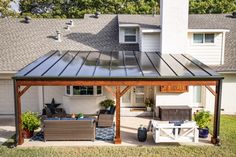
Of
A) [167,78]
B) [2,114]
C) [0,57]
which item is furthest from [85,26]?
[167,78]

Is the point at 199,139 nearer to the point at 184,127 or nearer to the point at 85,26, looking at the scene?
the point at 184,127

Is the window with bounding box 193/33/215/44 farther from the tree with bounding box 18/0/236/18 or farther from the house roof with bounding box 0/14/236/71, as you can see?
the tree with bounding box 18/0/236/18

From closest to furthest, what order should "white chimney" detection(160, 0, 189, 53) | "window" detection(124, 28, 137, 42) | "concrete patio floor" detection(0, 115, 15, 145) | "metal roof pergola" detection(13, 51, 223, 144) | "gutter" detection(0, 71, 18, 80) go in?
"metal roof pergola" detection(13, 51, 223, 144) → "concrete patio floor" detection(0, 115, 15, 145) → "gutter" detection(0, 71, 18, 80) → "white chimney" detection(160, 0, 189, 53) → "window" detection(124, 28, 137, 42)

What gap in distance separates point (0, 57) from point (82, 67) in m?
7.22

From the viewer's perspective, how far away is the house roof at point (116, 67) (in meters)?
13.0

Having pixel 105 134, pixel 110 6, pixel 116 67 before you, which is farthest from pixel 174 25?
pixel 110 6

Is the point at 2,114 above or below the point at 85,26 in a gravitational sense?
below

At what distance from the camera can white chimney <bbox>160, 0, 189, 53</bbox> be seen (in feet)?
59.5

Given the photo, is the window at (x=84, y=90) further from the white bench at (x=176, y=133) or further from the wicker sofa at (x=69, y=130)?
the white bench at (x=176, y=133)

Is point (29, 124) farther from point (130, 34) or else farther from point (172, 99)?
point (130, 34)

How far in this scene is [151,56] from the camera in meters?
17.1

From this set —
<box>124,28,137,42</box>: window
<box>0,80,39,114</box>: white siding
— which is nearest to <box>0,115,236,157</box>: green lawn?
<box>0,80,39,114</box>: white siding

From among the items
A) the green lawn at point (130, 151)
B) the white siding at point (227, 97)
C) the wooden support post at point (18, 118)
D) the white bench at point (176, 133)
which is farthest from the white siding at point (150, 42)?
the wooden support post at point (18, 118)

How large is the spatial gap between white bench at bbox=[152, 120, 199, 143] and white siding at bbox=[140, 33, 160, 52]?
6703 millimetres
